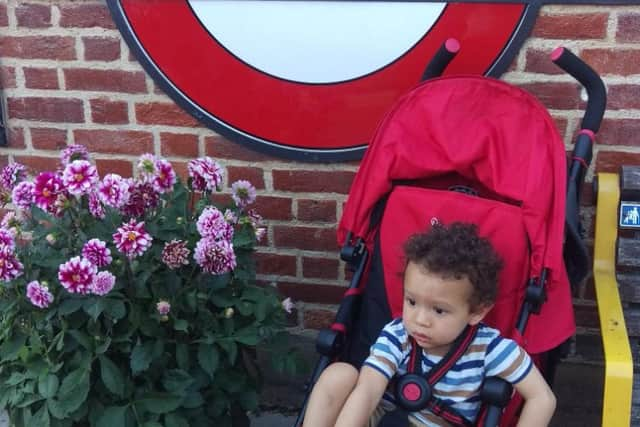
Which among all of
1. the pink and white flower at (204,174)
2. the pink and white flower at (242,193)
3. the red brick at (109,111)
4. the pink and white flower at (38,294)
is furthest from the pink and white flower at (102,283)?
the red brick at (109,111)

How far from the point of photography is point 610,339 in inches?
89.3

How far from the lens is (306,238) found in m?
2.97

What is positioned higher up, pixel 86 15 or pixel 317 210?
pixel 86 15

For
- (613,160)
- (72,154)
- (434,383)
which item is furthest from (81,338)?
(613,160)

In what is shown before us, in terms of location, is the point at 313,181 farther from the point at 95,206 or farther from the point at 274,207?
the point at 95,206

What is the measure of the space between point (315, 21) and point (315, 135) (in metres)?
0.38

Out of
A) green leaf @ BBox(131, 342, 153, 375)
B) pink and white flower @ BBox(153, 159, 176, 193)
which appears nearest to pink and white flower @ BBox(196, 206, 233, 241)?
pink and white flower @ BBox(153, 159, 176, 193)

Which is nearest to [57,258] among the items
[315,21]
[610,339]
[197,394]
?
[197,394]

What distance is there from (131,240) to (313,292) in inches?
42.7

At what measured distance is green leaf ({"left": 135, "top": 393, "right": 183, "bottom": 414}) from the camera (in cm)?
227

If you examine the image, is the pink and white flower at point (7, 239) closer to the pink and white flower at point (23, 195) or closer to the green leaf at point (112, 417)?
the pink and white flower at point (23, 195)

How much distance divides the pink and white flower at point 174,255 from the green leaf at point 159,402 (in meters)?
0.39

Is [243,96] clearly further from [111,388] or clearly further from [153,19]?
[111,388]

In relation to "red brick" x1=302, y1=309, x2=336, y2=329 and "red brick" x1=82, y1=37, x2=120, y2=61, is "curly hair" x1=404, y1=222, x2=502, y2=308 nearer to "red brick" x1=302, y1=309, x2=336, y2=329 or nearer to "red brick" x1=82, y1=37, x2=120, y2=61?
"red brick" x1=302, y1=309, x2=336, y2=329
